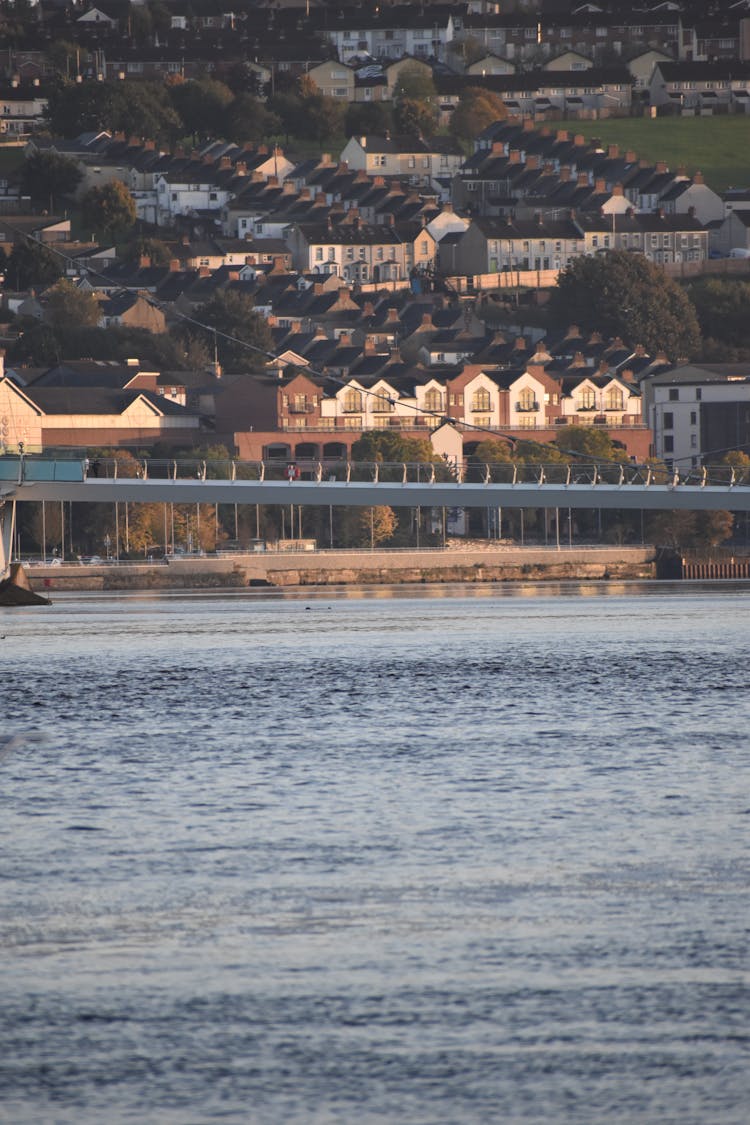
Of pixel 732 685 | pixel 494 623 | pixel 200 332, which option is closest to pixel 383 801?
pixel 732 685

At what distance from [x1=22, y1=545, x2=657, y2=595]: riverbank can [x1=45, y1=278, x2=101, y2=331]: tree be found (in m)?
34.8

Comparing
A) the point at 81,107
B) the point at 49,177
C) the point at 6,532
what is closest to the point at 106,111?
the point at 81,107

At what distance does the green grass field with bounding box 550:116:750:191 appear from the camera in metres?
156

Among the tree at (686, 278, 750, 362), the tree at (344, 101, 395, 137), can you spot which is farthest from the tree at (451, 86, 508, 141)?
the tree at (686, 278, 750, 362)

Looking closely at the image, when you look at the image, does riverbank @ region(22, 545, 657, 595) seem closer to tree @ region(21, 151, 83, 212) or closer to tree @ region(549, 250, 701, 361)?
tree @ region(549, 250, 701, 361)

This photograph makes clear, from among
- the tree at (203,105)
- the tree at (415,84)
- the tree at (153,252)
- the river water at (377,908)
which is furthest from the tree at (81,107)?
the river water at (377,908)

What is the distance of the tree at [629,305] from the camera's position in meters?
128

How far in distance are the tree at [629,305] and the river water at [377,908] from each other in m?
91.6

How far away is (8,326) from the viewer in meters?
122

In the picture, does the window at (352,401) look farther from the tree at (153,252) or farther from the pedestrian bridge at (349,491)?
the pedestrian bridge at (349,491)

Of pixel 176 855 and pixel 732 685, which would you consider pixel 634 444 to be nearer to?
pixel 732 685

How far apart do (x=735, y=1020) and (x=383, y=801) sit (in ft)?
30.1

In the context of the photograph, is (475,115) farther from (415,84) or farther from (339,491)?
(339,491)

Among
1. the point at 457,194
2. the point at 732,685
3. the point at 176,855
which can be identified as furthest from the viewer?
the point at 457,194
